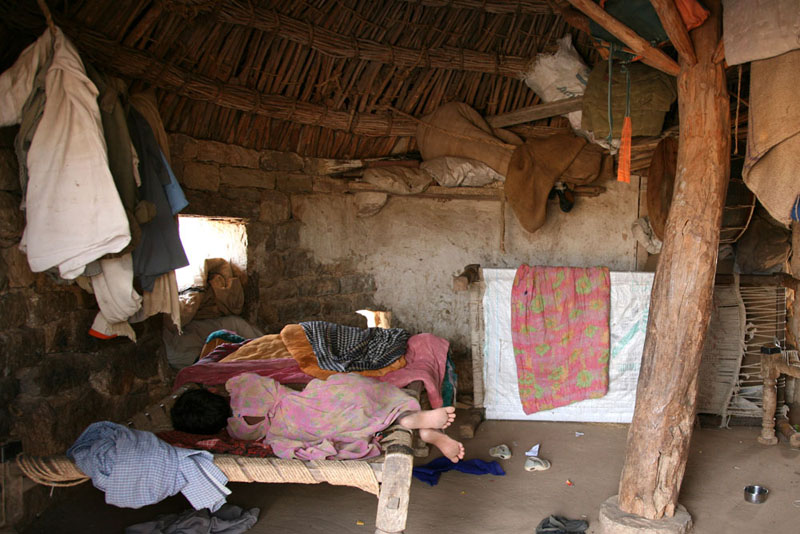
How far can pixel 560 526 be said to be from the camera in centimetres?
315

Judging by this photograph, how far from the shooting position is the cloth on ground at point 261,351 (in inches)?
165

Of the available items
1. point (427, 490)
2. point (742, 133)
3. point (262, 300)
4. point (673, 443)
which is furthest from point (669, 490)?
point (262, 300)

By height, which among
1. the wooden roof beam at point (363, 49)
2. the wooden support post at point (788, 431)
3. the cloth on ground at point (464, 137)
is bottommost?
the wooden support post at point (788, 431)

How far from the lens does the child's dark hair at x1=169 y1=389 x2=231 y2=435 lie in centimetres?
310

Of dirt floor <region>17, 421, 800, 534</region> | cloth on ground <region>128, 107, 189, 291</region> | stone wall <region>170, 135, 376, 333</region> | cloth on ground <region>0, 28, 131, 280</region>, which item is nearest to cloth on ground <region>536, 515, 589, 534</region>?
dirt floor <region>17, 421, 800, 534</region>

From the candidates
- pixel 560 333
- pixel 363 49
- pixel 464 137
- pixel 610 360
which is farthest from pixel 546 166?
pixel 363 49

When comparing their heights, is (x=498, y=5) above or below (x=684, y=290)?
above

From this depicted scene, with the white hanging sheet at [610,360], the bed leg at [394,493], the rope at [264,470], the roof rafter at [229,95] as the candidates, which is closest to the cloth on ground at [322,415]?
the rope at [264,470]

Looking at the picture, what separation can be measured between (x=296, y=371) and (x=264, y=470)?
129 cm

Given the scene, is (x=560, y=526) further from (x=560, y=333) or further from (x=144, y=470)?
(x=144, y=470)

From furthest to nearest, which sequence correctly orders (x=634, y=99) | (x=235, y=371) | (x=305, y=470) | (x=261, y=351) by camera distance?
(x=261, y=351)
(x=634, y=99)
(x=235, y=371)
(x=305, y=470)

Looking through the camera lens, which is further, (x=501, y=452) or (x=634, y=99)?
(x=501, y=452)

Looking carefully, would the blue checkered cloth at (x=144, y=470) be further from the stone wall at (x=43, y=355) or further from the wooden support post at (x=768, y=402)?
the wooden support post at (x=768, y=402)

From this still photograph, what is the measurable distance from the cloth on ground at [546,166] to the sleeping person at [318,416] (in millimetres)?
2632
